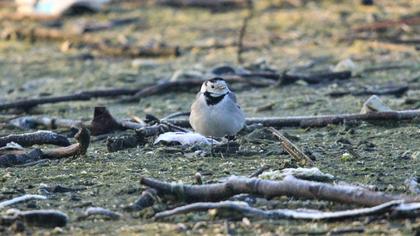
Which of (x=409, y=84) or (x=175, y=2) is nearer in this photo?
(x=409, y=84)

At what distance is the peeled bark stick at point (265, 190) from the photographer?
416 cm

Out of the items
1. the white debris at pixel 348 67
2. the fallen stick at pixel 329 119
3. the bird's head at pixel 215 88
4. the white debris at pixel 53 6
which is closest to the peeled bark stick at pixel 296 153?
the bird's head at pixel 215 88

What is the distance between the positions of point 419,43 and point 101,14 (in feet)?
18.4

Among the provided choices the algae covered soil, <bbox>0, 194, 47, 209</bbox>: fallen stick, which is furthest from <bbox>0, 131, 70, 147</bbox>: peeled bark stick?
<bbox>0, 194, 47, 209</bbox>: fallen stick

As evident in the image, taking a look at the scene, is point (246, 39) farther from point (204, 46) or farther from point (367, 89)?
point (367, 89)

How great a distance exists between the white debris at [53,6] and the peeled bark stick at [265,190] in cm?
1040

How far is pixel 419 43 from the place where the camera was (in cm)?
1058

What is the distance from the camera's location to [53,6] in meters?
14.7

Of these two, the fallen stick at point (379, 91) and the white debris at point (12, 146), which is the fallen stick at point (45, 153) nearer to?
the white debris at point (12, 146)

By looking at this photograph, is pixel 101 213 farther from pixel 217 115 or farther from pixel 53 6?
pixel 53 6

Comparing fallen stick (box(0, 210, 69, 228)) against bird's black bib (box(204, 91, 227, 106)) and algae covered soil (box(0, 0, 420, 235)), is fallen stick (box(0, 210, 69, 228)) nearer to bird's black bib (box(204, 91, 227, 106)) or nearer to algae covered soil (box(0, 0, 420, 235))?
algae covered soil (box(0, 0, 420, 235))

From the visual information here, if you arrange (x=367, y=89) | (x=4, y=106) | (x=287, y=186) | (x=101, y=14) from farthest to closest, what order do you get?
1. (x=101, y=14)
2. (x=367, y=89)
3. (x=4, y=106)
4. (x=287, y=186)

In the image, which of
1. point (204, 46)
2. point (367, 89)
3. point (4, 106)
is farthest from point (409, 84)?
point (204, 46)

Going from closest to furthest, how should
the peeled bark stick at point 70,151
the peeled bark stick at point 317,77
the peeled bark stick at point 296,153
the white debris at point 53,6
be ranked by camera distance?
the peeled bark stick at point 296,153
the peeled bark stick at point 70,151
the peeled bark stick at point 317,77
the white debris at point 53,6
